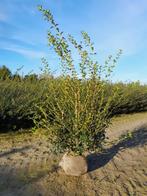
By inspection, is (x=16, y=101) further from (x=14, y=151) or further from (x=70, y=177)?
(x=70, y=177)

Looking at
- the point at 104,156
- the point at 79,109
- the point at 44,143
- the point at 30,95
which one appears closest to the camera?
the point at 79,109

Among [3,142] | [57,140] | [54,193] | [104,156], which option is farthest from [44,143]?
[54,193]

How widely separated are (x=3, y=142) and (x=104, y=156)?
2.62 meters

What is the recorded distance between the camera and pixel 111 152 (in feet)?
23.2

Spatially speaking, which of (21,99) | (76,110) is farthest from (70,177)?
(21,99)

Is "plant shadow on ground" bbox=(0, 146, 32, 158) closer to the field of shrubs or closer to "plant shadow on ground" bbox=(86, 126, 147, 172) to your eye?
the field of shrubs

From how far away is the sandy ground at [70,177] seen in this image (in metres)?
5.14

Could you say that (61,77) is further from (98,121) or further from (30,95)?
(30,95)

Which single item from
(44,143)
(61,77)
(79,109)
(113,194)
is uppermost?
(61,77)

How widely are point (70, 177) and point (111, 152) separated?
5.51 feet

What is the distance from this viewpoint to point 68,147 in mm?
5844

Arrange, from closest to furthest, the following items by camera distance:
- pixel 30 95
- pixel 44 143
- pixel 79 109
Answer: pixel 79 109
pixel 44 143
pixel 30 95

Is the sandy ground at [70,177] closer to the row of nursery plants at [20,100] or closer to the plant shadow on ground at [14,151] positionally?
the plant shadow on ground at [14,151]

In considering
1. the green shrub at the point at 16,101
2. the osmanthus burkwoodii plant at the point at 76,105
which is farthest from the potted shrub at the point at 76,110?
the green shrub at the point at 16,101
